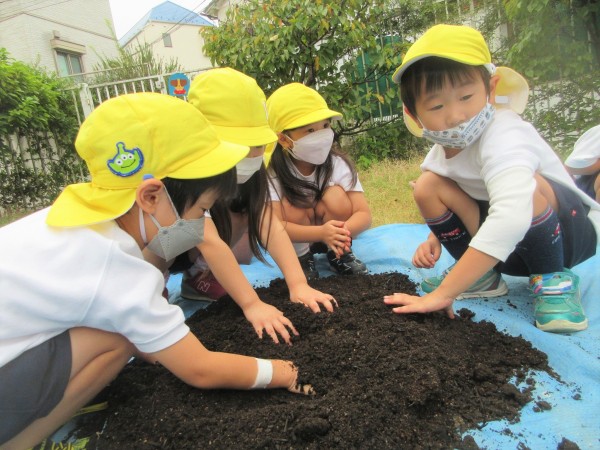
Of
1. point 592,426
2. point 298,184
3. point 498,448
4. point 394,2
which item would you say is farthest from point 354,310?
point 394,2

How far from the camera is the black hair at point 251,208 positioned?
7.09 ft

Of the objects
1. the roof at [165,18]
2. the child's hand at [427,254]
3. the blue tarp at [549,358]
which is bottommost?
the blue tarp at [549,358]

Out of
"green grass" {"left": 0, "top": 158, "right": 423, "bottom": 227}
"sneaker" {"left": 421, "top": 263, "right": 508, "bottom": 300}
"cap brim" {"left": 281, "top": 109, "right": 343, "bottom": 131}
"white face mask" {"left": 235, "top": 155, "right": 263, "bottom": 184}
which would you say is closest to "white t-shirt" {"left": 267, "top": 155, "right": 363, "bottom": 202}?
"cap brim" {"left": 281, "top": 109, "right": 343, "bottom": 131}

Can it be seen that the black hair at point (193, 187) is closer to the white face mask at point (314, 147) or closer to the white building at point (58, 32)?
the white face mask at point (314, 147)

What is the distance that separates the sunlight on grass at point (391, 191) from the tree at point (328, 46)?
1059 millimetres

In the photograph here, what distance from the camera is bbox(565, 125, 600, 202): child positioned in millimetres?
2508

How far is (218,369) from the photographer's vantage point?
51.0 inches

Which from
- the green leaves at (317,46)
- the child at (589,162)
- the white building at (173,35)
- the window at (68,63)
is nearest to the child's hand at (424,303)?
the child at (589,162)

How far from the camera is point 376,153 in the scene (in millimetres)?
6305

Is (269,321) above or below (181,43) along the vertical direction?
below

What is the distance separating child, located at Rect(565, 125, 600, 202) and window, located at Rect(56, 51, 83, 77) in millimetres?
16655

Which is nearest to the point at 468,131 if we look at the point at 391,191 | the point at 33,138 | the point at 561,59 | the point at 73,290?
the point at 73,290

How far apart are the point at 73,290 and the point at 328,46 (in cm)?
514

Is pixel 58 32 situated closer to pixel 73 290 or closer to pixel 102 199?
pixel 102 199
